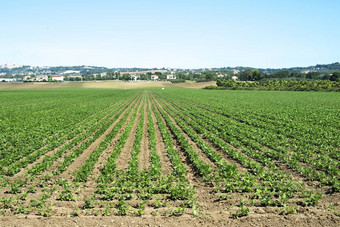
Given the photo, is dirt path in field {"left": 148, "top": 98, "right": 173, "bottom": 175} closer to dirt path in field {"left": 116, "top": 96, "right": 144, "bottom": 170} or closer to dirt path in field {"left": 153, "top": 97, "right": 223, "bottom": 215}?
dirt path in field {"left": 153, "top": 97, "right": 223, "bottom": 215}

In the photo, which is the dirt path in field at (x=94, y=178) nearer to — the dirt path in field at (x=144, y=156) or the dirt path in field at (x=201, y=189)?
the dirt path in field at (x=144, y=156)

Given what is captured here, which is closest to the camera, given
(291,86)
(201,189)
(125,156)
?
(201,189)

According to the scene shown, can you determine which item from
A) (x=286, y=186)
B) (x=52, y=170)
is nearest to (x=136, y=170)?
(x=52, y=170)

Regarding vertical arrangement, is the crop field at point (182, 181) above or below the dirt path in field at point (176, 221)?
above

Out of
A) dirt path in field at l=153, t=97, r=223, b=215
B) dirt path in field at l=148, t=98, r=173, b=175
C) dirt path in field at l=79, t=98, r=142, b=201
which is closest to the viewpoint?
dirt path in field at l=153, t=97, r=223, b=215

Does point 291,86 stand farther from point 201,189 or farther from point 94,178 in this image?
point 94,178

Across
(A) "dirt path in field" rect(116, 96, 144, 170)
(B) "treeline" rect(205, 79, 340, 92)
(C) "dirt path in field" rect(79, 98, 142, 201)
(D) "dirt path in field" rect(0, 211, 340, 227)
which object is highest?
(B) "treeline" rect(205, 79, 340, 92)

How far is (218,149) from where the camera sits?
13.6 metres

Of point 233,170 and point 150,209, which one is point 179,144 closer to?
point 233,170

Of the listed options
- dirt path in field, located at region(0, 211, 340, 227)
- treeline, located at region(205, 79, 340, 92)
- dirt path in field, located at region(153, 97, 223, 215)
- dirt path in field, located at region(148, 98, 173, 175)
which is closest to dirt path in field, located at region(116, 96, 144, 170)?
dirt path in field, located at region(148, 98, 173, 175)

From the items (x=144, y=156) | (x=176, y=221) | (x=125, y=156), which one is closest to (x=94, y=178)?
(x=125, y=156)

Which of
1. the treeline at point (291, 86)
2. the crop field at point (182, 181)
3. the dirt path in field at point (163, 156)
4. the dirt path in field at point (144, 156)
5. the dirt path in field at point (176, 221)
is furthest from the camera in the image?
the treeline at point (291, 86)

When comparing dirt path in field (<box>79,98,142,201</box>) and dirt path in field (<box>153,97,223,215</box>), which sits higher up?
dirt path in field (<box>79,98,142,201</box>)

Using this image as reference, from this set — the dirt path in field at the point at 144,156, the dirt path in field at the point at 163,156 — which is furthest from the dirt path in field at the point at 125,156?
the dirt path in field at the point at 163,156
